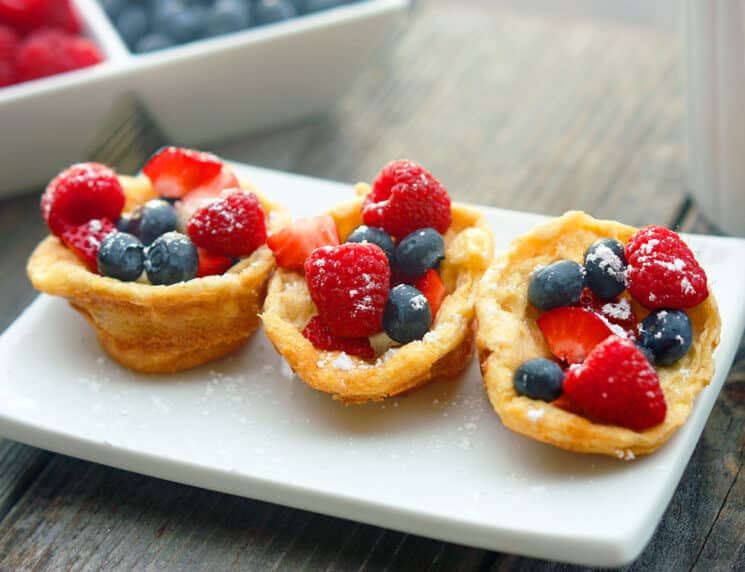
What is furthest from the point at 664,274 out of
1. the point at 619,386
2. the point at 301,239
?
the point at 301,239

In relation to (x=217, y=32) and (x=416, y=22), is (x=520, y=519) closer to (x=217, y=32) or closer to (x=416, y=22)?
(x=217, y=32)

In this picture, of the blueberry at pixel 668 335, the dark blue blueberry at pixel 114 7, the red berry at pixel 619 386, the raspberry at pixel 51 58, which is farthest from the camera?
the dark blue blueberry at pixel 114 7

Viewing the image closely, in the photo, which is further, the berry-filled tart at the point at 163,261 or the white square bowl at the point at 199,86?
the white square bowl at the point at 199,86

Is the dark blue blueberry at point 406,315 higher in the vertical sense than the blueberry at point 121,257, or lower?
lower

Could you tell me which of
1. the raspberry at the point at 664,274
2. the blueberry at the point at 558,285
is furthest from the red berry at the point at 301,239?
the raspberry at the point at 664,274

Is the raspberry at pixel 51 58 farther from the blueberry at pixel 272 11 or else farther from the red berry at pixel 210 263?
the red berry at pixel 210 263

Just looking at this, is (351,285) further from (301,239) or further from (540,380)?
(540,380)

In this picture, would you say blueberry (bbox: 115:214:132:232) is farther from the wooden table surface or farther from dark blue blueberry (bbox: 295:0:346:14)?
dark blue blueberry (bbox: 295:0:346:14)

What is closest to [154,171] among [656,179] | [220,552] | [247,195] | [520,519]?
[247,195]
